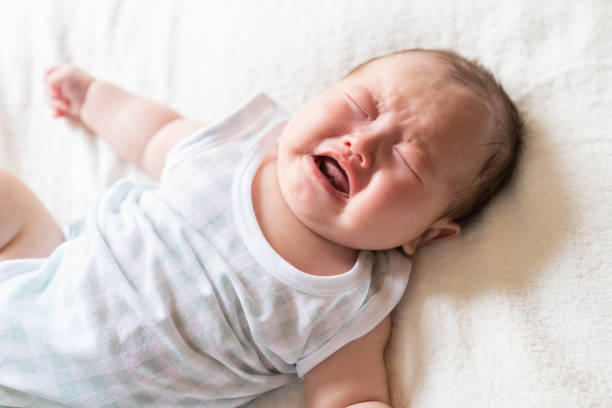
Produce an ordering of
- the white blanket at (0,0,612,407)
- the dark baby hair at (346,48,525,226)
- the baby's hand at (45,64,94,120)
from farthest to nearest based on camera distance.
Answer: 1. the baby's hand at (45,64,94,120)
2. the dark baby hair at (346,48,525,226)
3. the white blanket at (0,0,612,407)

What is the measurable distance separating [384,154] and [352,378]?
0.41 metres

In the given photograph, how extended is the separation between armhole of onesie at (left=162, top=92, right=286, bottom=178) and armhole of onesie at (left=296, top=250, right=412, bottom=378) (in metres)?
0.44

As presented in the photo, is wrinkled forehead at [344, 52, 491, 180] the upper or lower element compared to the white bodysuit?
upper

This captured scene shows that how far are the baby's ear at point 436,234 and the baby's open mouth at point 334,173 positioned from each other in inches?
7.1

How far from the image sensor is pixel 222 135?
117 cm

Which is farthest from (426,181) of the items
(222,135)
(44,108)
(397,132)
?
(44,108)

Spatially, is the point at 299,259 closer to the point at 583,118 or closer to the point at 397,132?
the point at 397,132

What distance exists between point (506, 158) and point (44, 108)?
115cm

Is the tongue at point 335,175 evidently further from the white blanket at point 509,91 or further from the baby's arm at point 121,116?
the baby's arm at point 121,116

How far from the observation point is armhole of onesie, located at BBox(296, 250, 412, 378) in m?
1.01

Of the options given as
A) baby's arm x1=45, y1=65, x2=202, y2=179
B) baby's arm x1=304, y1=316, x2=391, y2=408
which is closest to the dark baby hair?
baby's arm x1=304, y1=316, x2=391, y2=408

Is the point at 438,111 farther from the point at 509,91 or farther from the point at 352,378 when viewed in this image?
the point at 352,378

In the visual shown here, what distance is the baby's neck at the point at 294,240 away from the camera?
1.03m

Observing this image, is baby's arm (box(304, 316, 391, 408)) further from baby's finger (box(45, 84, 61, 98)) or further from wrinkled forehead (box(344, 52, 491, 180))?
baby's finger (box(45, 84, 61, 98))
